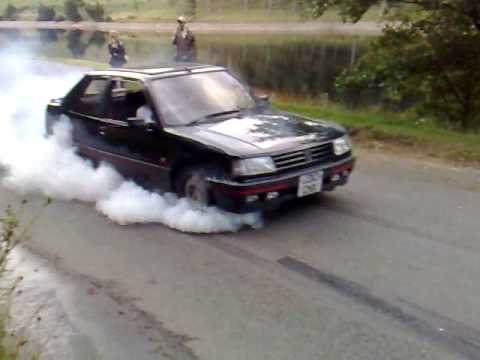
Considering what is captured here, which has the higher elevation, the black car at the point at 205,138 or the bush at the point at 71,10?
the black car at the point at 205,138

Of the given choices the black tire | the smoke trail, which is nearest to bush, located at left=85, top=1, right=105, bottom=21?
the smoke trail

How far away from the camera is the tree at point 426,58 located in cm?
1152

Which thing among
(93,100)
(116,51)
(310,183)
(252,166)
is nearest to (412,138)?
(310,183)

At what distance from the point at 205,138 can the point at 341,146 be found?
147 centimetres

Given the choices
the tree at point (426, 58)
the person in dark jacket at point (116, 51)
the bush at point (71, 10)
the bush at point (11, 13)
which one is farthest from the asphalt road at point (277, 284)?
the bush at point (71, 10)

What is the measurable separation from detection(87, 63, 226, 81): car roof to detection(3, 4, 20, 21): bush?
3048 centimetres

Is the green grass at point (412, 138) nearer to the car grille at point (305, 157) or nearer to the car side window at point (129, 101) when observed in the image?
the car grille at point (305, 157)

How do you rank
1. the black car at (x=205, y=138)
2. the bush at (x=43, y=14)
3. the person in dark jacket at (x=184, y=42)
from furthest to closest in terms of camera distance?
the bush at (x=43, y=14) → the person in dark jacket at (x=184, y=42) → the black car at (x=205, y=138)

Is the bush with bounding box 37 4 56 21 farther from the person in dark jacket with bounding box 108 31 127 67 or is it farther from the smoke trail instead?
the smoke trail

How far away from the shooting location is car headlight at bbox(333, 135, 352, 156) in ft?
18.9

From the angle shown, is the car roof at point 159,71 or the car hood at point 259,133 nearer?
the car hood at point 259,133

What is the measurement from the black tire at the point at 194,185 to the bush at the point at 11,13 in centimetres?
3201

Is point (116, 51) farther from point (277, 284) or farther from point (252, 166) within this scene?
point (277, 284)

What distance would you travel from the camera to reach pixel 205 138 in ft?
17.8
